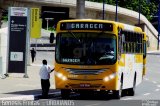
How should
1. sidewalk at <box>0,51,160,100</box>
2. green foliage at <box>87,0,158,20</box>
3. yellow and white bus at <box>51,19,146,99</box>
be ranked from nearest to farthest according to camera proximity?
sidewalk at <box>0,51,160,100</box>
yellow and white bus at <box>51,19,146,99</box>
green foliage at <box>87,0,158,20</box>

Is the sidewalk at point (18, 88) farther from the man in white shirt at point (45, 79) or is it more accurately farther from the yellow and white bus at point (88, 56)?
the yellow and white bus at point (88, 56)

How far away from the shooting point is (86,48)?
24.7 m

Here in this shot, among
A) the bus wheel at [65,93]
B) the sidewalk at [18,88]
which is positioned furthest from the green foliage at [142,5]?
the bus wheel at [65,93]

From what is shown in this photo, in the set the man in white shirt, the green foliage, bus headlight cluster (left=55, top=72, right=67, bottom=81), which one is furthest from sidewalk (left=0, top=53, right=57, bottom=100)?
the green foliage

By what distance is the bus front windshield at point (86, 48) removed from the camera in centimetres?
2458

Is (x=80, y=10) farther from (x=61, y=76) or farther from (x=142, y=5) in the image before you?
(x=142, y=5)

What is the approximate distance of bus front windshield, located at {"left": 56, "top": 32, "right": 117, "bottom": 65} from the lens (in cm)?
2458

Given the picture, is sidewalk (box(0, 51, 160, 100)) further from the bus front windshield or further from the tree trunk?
the tree trunk

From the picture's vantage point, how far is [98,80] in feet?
80.0

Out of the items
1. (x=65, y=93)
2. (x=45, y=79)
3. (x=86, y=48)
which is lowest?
(x=65, y=93)

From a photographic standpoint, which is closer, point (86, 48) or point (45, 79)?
point (86, 48)

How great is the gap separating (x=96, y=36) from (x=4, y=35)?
570 inches

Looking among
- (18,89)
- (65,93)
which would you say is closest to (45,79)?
(65,93)

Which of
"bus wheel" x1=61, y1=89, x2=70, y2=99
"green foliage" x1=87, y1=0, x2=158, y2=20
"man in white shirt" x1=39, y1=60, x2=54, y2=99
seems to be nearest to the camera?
"bus wheel" x1=61, y1=89, x2=70, y2=99
